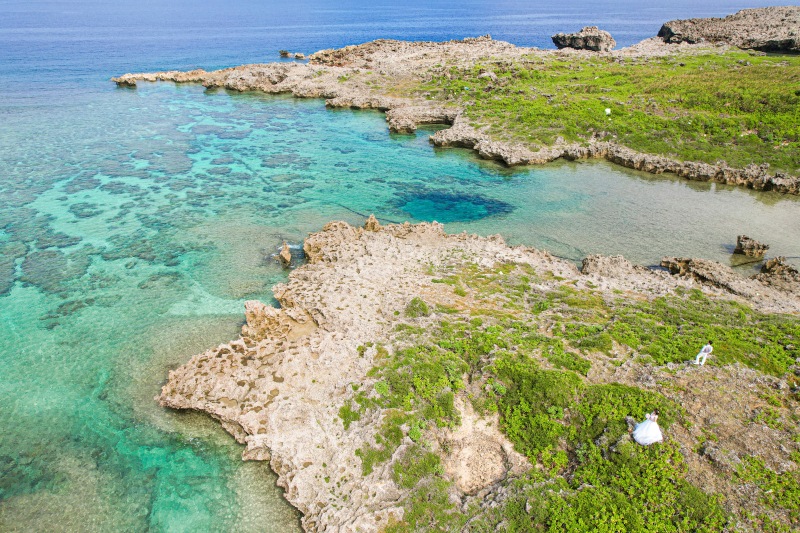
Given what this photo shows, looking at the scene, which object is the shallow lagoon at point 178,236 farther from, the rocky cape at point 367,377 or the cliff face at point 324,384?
the rocky cape at point 367,377

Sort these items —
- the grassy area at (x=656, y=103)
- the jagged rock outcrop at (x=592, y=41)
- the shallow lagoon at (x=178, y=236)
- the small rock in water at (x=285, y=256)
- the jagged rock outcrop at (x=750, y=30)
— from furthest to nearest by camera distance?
1. the jagged rock outcrop at (x=592, y=41)
2. the jagged rock outcrop at (x=750, y=30)
3. the grassy area at (x=656, y=103)
4. the small rock in water at (x=285, y=256)
5. the shallow lagoon at (x=178, y=236)

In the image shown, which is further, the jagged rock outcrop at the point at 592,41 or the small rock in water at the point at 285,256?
the jagged rock outcrop at the point at 592,41

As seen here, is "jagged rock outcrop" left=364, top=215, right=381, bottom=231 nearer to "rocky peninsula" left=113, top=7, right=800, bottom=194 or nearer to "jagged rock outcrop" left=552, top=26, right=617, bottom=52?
"rocky peninsula" left=113, top=7, right=800, bottom=194

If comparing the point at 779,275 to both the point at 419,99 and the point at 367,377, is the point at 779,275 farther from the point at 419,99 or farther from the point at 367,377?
the point at 419,99

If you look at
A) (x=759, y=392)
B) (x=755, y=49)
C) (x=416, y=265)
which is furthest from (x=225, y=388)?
(x=755, y=49)

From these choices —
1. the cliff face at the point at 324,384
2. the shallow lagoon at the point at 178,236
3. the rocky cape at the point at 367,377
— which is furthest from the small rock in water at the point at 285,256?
the cliff face at the point at 324,384

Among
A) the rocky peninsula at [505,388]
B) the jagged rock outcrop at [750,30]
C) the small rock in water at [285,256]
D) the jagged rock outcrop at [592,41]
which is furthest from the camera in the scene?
the jagged rock outcrop at [592,41]

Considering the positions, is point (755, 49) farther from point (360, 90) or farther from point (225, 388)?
point (225, 388)

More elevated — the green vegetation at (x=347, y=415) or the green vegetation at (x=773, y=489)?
the green vegetation at (x=773, y=489)
